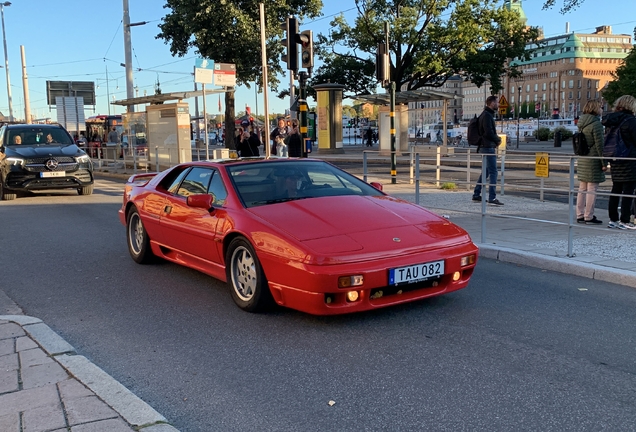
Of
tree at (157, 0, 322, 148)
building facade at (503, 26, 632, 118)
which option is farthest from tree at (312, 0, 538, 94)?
building facade at (503, 26, 632, 118)

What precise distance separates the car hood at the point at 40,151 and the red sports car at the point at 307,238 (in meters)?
9.78

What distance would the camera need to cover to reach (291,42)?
42.6 ft

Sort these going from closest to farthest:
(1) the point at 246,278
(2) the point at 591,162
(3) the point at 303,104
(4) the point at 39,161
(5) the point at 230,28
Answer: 1. (1) the point at 246,278
2. (2) the point at 591,162
3. (3) the point at 303,104
4. (4) the point at 39,161
5. (5) the point at 230,28

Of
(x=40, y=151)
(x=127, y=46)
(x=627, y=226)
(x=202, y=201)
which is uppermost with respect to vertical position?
(x=127, y=46)

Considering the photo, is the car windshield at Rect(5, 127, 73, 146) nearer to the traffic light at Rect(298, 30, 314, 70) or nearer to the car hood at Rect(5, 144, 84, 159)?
the car hood at Rect(5, 144, 84, 159)

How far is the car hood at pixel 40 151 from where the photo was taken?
15000 mm

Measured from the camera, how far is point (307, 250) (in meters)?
4.66

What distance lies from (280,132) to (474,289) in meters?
16.2

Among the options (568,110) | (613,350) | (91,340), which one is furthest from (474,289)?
(568,110)

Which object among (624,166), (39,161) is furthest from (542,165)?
(39,161)

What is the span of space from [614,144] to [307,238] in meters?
6.39

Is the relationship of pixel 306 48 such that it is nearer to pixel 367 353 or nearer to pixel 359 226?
pixel 359 226

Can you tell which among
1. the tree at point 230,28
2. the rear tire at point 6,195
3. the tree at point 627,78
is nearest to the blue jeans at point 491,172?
the rear tire at point 6,195

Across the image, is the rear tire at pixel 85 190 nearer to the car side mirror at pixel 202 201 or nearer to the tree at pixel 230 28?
the car side mirror at pixel 202 201
